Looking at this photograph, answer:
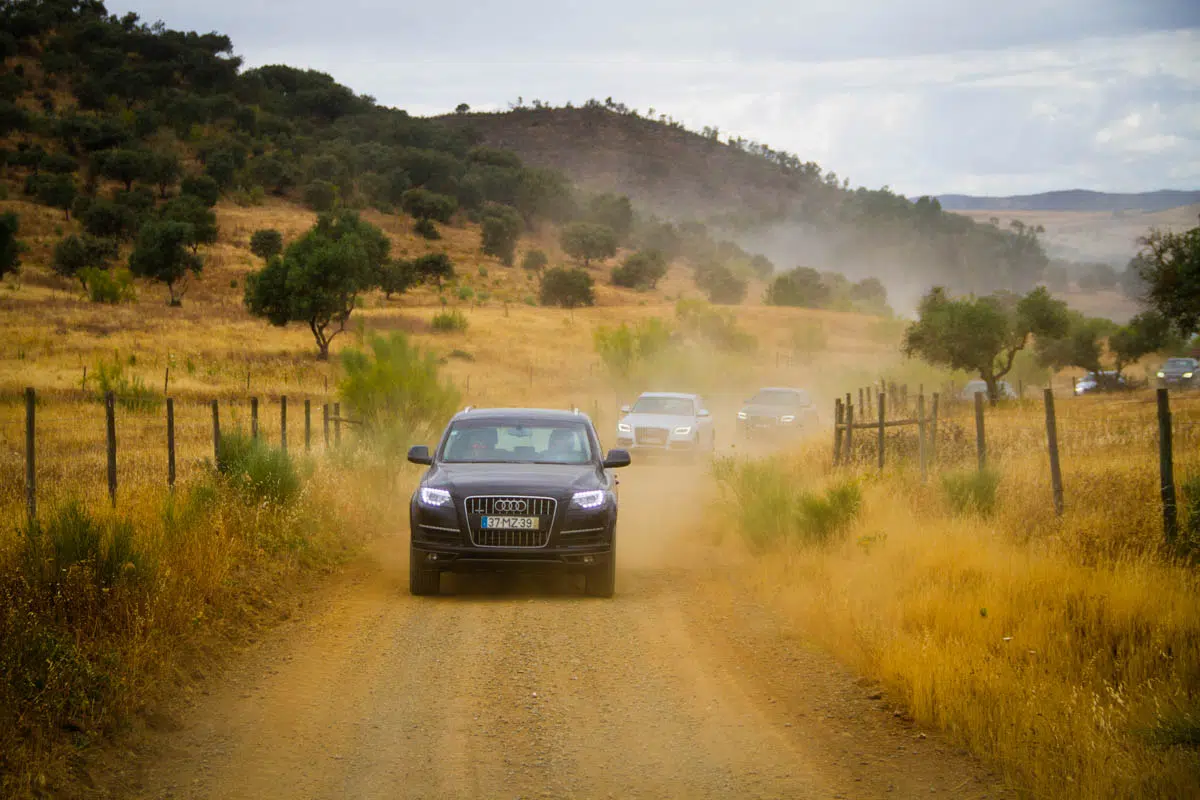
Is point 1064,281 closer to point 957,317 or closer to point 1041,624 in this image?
point 957,317

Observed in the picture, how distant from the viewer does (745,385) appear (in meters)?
59.2

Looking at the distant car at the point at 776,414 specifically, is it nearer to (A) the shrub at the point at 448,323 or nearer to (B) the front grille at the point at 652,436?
(B) the front grille at the point at 652,436

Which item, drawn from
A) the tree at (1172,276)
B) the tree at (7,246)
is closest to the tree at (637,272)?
the tree at (7,246)

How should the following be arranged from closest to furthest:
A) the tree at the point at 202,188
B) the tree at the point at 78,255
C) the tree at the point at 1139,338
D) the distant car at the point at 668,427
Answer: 1. the distant car at the point at 668,427
2. the tree at the point at 1139,338
3. the tree at the point at 78,255
4. the tree at the point at 202,188

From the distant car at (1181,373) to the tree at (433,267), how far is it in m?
49.1

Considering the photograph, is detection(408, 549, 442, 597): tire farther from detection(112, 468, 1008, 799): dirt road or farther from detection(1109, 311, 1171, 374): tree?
detection(1109, 311, 1171, 374): tree

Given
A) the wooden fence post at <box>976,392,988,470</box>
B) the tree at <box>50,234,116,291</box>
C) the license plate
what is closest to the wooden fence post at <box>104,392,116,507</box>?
the license plate

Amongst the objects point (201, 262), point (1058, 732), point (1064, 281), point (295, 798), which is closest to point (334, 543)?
point (295, 798)

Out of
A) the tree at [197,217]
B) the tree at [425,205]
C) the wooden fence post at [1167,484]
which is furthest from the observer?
the tree at [425,205]

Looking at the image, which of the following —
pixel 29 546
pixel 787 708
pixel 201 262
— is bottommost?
pixel 787 708

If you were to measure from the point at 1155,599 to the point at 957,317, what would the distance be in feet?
122

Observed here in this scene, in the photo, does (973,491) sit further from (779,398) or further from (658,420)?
(779,398)

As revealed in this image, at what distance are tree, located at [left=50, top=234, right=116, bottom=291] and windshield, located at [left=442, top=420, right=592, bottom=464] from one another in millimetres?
61592

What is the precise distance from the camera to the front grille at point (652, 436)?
25.2m
